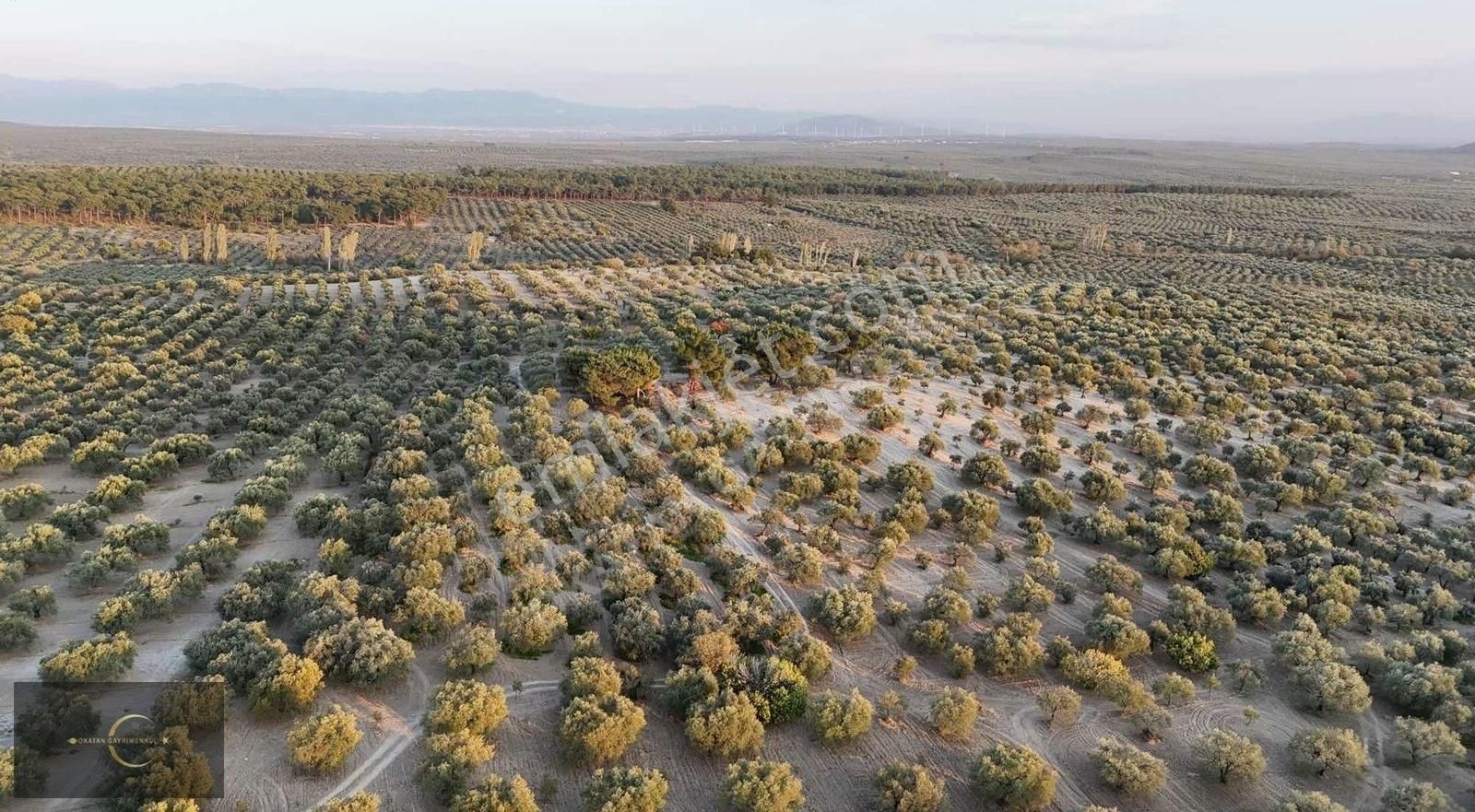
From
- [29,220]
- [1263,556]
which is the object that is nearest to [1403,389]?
[1263,556]

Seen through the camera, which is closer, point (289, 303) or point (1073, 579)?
point (1073, 579)

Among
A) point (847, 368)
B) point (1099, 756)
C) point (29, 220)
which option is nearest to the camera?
point (1099, 756)

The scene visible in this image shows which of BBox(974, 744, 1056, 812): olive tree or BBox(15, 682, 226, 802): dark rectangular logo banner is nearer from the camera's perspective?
BBox(15, 682, 226, 802): dark rectangular logo banner

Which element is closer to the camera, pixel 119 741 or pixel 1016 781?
pixel 119 741

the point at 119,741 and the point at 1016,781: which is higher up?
the point at 119,741

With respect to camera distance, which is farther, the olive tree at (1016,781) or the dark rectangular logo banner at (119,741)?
the olive tree at (1016,781)

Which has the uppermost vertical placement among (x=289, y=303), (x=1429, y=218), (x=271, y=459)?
(x=1429, y=218)

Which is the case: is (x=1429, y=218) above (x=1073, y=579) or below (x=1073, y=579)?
above

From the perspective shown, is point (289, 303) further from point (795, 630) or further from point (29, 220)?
point (29, 220)
